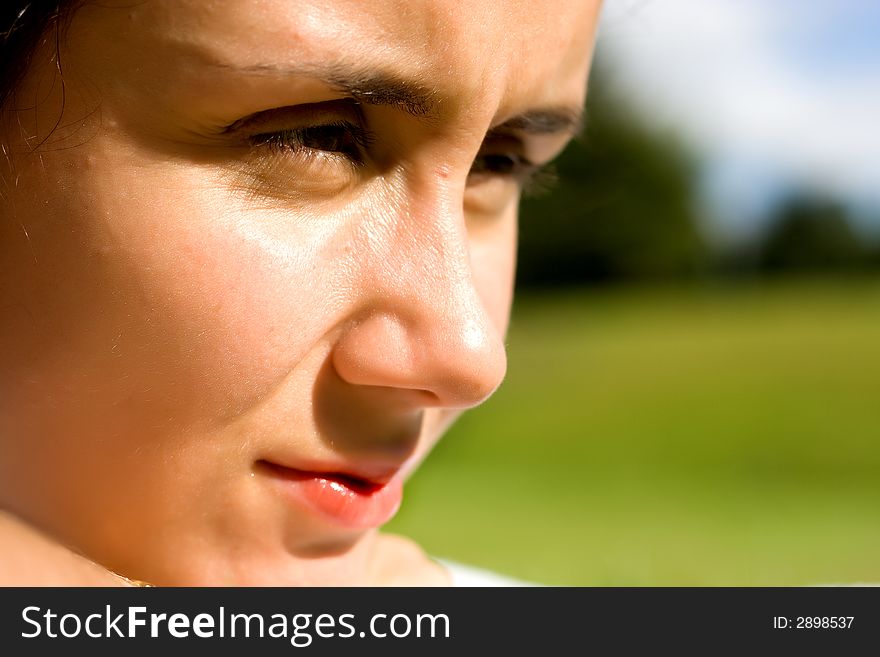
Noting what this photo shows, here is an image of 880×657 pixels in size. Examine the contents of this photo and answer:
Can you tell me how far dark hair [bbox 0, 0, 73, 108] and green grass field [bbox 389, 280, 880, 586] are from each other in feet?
5.49

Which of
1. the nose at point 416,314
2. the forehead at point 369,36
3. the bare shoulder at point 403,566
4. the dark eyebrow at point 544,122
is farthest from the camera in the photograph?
the bare shoulder at point 403,566

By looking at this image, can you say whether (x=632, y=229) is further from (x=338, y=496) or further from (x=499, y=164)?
(x=338, y=496)

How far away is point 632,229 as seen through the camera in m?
21.8

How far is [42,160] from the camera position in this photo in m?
0.81

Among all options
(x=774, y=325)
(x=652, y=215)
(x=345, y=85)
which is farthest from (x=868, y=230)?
(x=345, y=85)

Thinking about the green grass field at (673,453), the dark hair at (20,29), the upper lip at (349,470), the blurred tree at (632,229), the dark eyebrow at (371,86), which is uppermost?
the blurred tree at (632,229)

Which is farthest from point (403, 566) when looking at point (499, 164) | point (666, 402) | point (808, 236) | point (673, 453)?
point (808, 236)

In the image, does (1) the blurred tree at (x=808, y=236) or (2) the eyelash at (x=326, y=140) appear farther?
(1) the blurred tree at (x=808, y=236)

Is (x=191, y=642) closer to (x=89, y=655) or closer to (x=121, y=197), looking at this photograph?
(x=89, y=655)

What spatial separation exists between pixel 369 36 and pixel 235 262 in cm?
22

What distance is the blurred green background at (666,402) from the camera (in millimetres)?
3291

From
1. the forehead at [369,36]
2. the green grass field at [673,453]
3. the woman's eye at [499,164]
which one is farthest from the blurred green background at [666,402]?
the forehead at [369,36]

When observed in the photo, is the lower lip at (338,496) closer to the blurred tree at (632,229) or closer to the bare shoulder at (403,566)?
the bare shoulder at (403,566)

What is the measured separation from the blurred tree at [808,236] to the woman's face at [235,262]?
23.6m
